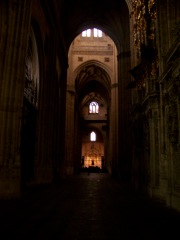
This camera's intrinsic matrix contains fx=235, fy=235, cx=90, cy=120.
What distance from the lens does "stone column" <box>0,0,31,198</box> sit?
7.57 metres

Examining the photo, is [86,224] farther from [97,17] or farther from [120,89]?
[97,17]

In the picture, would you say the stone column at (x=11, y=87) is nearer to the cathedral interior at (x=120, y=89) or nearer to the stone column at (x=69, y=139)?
the cathedral interior at (x=120, y=89)

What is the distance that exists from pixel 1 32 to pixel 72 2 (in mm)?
14365

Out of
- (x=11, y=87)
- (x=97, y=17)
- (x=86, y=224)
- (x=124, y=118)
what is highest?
(x=97, y=17)

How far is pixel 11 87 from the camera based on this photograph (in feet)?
26.8

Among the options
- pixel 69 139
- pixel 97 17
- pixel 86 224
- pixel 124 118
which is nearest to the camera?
pixel 86 224

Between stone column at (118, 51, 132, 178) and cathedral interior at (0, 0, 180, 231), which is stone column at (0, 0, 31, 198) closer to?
cathedral interior at (0, 0, 180, 231)

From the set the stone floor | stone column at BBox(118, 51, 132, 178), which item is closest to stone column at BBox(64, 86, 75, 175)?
stone column at BBox(118, 51, 132, 178)

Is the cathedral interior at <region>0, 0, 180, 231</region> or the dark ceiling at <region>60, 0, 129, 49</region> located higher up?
the dark ceiling at <region>60, 0, 129, 49</region>

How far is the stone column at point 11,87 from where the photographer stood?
298 inches

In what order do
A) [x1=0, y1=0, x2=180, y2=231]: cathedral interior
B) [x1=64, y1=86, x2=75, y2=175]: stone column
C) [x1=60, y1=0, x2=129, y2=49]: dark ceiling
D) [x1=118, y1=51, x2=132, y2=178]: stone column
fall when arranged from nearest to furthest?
[x1=0, y1=0, x2=180, y2=231]: cathedral interior → [x1=118, y1=51, x2=132, y2=178]: stone column → [x1=60, y1=0, x2=129, y2=49]: dark ceiling → [x1=64, y1=86, x2=75, y2=175]: stone column

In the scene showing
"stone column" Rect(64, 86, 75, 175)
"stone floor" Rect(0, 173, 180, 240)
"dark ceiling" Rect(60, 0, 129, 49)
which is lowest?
"stone floor" Rect(0, 173, 180, 240)

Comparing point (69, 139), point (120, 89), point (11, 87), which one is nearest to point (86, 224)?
point (11, 87)

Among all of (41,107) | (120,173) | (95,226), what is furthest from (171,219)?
(120,173)
